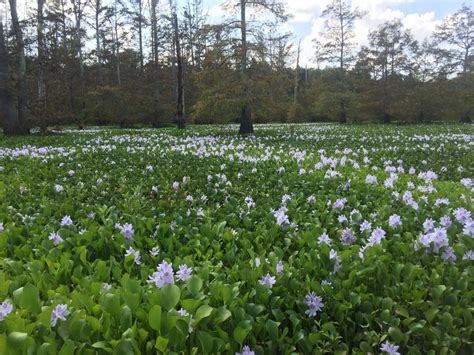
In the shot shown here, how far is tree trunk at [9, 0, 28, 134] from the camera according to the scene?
1652cm

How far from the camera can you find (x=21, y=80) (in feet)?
54.4

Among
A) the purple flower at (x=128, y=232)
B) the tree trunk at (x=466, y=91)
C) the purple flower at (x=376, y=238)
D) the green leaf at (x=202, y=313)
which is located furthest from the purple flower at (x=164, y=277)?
the tree trunk at (x=466, y=91)

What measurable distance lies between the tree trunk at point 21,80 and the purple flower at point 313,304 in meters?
17.7

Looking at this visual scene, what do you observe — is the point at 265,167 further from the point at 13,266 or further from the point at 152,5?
the point at 152,5

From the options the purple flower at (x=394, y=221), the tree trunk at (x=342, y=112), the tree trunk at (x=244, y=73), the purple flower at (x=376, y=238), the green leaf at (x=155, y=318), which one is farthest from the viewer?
the tree trunk at (x=342, y=112)

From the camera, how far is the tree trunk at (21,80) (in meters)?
16.5

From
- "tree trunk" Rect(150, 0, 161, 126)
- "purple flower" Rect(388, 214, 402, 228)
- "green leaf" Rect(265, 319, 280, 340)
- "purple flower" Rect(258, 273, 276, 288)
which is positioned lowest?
"green leaf" Rect(265, 319, 280, 340)

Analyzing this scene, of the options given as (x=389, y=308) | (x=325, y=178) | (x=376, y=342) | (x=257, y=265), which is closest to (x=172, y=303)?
(x=257, y=265)

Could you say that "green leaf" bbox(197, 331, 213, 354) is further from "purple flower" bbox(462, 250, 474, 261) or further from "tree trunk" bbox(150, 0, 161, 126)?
"tree trunk" bbox(150, 0, 161, 126)

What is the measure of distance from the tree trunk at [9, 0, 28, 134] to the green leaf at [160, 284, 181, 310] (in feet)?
57.5

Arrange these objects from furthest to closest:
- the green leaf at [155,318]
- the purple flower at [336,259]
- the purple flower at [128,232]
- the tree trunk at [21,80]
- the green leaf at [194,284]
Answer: the tree trunk at [21,80], the purple flower at [128,232], the purple flower at [336,259], the green leaf at [194,284], the green leaf at [155,318]

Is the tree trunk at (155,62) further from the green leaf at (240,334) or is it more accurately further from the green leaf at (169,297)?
the green leaf at (240,334)

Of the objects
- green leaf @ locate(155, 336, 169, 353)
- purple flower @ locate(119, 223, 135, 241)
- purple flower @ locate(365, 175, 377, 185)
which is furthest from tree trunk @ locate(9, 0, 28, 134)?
Answer: green leaf @ locate(155, 336, 169, 353)

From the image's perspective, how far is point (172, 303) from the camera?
180 centimetres
